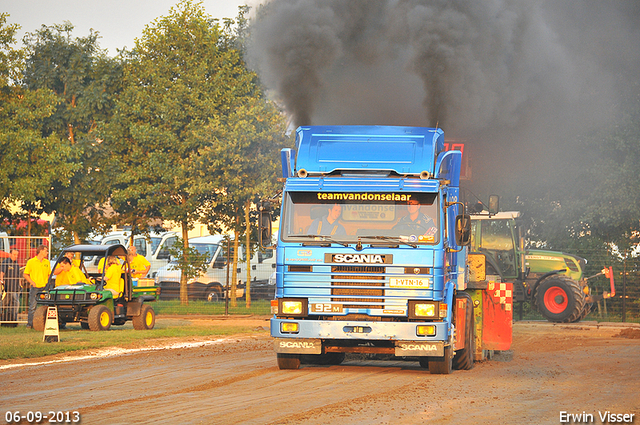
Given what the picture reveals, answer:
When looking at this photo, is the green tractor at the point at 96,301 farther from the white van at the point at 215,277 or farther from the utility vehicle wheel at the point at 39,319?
the white van at the point at 215,277

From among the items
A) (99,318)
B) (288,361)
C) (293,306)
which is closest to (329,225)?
(293,306)

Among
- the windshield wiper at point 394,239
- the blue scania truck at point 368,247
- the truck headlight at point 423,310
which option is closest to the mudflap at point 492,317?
the blue scania truck at point 368,247

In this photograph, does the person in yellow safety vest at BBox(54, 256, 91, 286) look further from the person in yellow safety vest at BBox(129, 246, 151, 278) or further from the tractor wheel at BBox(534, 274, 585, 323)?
the tractor wheel at BBox(534, 274, 585, 323)

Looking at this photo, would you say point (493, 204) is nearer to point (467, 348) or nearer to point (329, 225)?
point (467, 348)

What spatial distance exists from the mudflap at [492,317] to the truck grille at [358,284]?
11.4 feet

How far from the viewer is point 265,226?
12.4 meters

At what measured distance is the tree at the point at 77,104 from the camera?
32.3 m

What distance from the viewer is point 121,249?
66.0 feet

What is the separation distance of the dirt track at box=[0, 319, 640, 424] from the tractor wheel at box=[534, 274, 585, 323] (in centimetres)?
983

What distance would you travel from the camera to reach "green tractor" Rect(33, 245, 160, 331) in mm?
19047

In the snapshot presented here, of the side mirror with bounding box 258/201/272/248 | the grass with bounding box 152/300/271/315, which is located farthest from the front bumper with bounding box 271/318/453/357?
the grass with bounding box 152/300/271/315

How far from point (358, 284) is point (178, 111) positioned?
66.8ft

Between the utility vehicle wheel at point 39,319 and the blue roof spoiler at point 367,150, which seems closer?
the blue roof spoiler at point 367,150

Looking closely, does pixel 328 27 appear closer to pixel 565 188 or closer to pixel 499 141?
pixel 499 141
